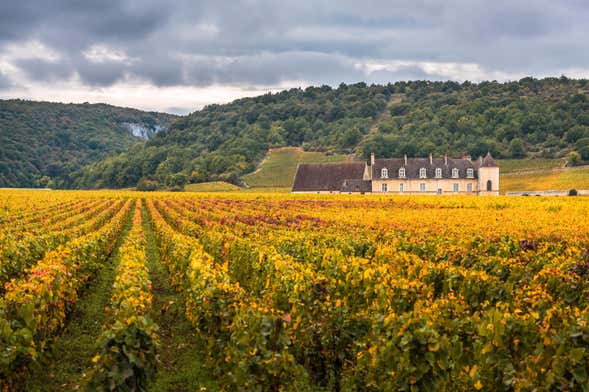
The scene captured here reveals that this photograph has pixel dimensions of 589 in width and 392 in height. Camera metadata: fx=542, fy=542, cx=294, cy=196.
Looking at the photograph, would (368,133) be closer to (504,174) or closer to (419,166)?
(504,174)

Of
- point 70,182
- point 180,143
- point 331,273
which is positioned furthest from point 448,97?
point 331,273

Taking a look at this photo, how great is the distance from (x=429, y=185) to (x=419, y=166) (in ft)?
12.7

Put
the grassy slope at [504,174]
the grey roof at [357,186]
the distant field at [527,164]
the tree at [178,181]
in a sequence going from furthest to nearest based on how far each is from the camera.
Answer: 1. the tree at [178,181]
2. the distant field at [527,164]
3. the grey roof at [357,186]
4. the grassy slope at [504,174]

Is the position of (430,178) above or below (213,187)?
above

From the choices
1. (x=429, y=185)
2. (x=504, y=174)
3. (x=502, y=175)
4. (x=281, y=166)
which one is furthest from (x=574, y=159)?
(x=281, y=166)

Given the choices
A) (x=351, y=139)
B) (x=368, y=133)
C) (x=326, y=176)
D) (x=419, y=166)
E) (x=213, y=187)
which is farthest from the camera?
(x=368, y=133)

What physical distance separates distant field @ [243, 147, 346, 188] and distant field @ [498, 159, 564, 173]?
38.7 m

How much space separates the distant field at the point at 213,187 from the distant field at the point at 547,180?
53150 mm

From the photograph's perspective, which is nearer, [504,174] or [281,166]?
[504,174]

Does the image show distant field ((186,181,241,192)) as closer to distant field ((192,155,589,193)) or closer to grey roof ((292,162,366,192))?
distant field ((192,155,589,193))

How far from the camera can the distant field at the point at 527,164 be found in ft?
351

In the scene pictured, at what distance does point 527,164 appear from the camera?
112000 mm

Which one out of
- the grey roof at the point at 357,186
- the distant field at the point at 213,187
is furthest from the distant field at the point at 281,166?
the grey roof at the point at 357,186

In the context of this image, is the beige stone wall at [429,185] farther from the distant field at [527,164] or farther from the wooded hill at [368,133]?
the wooded hill at [368,133]
